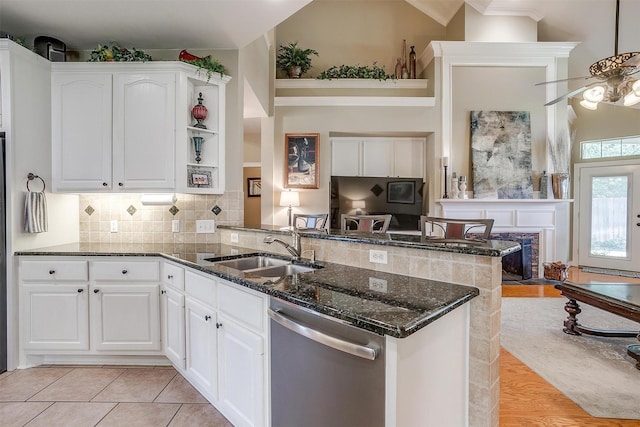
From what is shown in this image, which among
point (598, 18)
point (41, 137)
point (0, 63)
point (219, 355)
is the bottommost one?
point (219, 355)

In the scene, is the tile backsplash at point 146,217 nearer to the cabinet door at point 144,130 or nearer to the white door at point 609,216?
the cabinet door at point 144,130

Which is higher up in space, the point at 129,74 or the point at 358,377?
the point at 129,74

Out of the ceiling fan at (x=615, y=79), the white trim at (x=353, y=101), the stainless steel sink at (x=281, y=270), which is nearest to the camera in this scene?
the stainless steel sink at (x=281, y=270)

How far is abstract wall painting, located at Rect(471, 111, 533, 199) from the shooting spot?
5.33m

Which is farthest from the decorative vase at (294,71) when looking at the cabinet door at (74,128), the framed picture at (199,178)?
the cabinet door at (74,128)

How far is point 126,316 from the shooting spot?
2482 millimetres

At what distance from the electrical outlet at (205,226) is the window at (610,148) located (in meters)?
7.18

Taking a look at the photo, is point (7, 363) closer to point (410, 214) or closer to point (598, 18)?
point (410, 214)

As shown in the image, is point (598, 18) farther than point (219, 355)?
Yes

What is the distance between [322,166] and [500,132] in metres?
2.96

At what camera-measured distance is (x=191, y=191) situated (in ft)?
9.30

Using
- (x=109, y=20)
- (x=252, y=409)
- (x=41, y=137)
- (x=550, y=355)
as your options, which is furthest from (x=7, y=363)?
(x=550, y=355)

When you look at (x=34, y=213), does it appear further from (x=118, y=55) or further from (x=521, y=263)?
(x=521, y=263)

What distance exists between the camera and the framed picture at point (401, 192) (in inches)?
220
